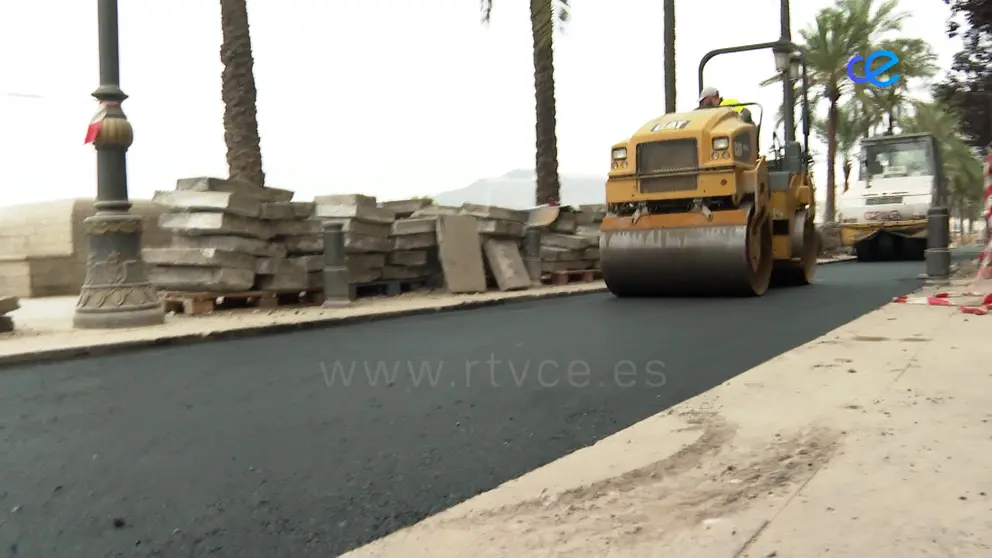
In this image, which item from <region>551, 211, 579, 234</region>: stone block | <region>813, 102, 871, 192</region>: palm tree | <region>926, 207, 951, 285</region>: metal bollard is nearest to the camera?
<region>926, 207, 951, 285</region>: metal bollard

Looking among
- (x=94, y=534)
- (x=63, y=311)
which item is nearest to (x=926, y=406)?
(x=94, y=534)

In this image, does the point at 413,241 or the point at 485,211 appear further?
the point at 485,211

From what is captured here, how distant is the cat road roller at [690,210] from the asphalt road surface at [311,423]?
8.40 ft

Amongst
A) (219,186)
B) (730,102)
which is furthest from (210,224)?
(730,102)

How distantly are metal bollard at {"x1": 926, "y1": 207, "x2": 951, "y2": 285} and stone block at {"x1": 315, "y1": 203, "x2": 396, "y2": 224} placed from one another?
25.5 feet

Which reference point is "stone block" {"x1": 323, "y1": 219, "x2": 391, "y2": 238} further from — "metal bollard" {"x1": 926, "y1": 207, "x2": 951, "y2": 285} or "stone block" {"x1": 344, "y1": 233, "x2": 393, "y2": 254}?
"metal bollard" {"x1": 926, "y1": 207, "x2": 951, "y2": 285}

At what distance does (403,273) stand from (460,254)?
2.88 ft

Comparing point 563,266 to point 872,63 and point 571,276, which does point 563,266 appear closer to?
point 571,276

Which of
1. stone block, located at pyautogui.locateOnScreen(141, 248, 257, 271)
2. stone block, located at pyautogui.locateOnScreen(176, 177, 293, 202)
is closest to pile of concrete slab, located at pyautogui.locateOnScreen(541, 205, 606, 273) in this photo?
stone block, located at pyautogui.locateOnScreen(176, 177, 293, 202)

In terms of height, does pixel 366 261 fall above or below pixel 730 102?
below

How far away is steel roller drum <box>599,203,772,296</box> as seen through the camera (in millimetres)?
10750

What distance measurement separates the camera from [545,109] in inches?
655

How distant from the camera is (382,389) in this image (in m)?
5.29

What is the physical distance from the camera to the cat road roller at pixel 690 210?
10.8m
